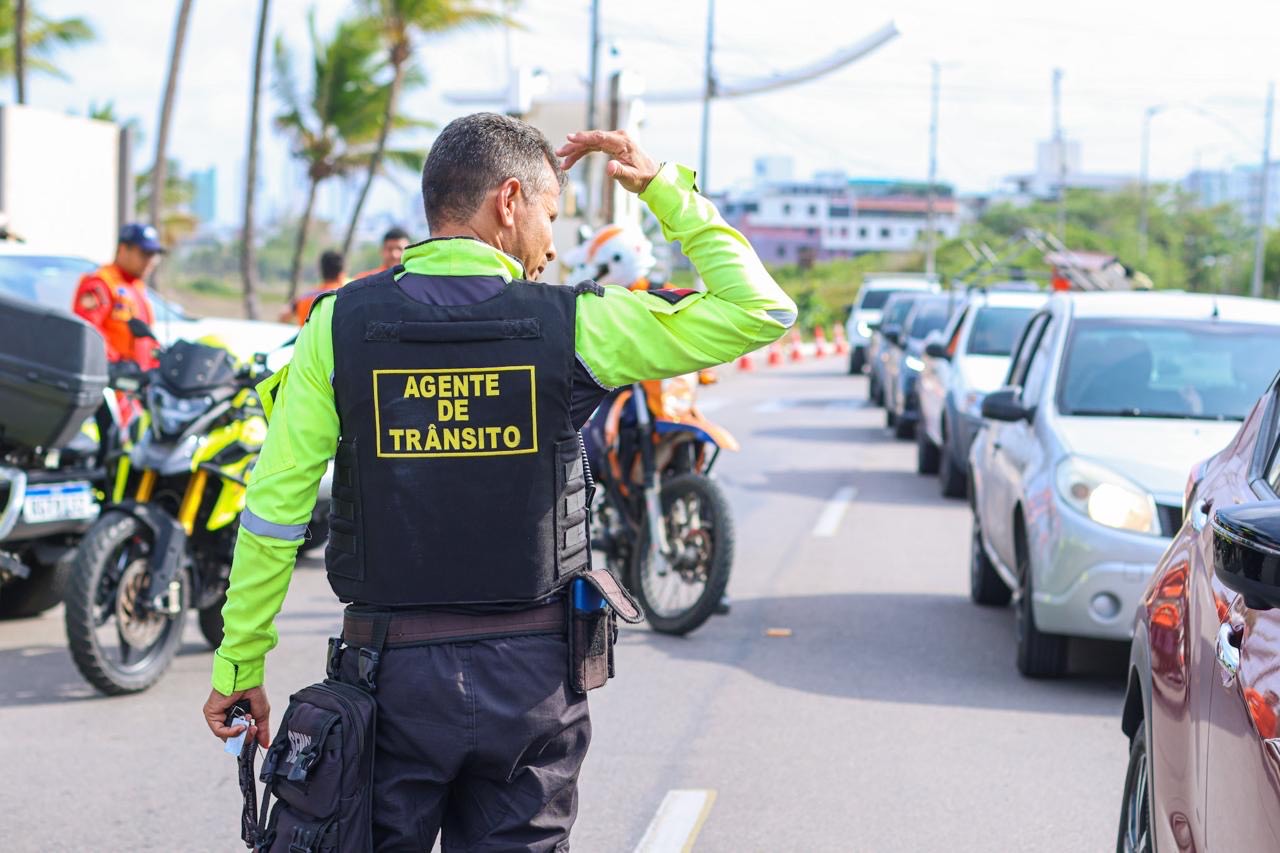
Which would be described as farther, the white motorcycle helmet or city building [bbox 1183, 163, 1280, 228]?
city building [bbox 1183, 163, 1280, 228]

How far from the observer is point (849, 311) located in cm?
3666

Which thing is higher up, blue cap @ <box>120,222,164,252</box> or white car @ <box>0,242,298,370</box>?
blue cap @ <box>120,222,164,252</box>

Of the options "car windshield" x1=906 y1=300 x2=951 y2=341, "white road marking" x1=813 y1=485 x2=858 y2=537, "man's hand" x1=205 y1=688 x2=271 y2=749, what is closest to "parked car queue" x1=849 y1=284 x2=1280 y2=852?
"man's hand" x1=205 y1=688 x2=271 y2=749

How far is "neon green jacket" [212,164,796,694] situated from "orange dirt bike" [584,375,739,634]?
17.3ft

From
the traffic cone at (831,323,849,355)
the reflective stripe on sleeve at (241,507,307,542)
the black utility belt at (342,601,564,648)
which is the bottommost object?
the traffic cone at (831,323,849,355)

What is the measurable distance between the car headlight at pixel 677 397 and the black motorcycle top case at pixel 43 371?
8.84 ft

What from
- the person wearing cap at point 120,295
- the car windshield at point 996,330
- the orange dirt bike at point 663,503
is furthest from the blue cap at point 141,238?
the car windshield at point 996,330

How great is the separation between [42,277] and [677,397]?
5415mm

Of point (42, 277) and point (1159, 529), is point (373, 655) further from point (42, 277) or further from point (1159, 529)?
point (42, 277)

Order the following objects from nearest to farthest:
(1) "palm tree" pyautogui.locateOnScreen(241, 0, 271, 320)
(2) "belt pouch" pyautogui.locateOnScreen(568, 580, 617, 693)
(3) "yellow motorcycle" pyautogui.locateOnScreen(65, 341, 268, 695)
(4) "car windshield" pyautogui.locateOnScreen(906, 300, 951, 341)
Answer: (2) "belt pouch" pyautogui.locateOnScreen(568, 580, 617, 693) < (3) "yellow motorcycle" pyautogui.locateOnScreen(65, 341, 268, 695) < (4) "car windshield" pyautogui.locateOnScreen(906, 300, 951, 341) < (1) "palm tree" pyautogui.locateOnScreen(241, 0, 271, 320)

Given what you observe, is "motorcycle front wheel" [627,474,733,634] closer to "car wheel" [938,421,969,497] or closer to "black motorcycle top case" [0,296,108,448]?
"black motorcycle top case" [0,296,108,448]

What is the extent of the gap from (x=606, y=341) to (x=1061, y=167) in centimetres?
7926

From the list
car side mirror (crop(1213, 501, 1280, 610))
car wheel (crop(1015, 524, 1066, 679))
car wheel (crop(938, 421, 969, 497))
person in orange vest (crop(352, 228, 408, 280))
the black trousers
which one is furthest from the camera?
car wheel (crop(938, 421, 969, 497))

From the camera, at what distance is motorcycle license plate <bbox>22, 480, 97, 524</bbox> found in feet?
25.6
